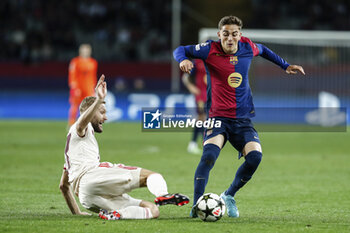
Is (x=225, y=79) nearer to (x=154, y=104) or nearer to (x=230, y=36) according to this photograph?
(x=230, y=36)

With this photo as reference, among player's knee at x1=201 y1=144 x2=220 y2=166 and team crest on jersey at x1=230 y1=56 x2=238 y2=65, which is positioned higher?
team crest on jersey at x1=230 y1=56 x2=238 y2=65

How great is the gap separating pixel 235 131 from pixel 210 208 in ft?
3.23

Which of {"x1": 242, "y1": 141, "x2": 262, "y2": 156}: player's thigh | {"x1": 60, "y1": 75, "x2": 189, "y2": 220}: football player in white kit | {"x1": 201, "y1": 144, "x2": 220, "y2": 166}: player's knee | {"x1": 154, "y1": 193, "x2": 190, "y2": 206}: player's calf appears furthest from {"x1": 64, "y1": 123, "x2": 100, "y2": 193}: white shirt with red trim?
{"x1": 242, "y1": 141, "x2": 262, "y2": 156}: player's thigh

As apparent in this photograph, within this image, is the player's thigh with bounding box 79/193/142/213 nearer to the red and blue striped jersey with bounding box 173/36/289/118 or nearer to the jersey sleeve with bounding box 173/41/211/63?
the red and blue striped jersey with bounding box 173/36/289/118

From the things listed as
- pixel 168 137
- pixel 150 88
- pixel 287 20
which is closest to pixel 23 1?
pixel 150 88

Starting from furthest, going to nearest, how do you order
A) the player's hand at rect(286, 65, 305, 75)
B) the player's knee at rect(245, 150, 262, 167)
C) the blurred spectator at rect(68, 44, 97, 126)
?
the blurred spectator at rect(68, 44, 97, 126) → the player's hand at rect(286, 65, 305, 75) → the player's knee at rect(245, 150, 262, 167)

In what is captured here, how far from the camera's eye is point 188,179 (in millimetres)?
10281

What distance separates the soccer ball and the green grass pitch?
113 mm

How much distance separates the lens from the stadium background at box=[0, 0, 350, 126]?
70.1 ft

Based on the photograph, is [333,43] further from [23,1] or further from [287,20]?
[23,1]

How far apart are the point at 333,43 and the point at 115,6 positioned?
38.9ft

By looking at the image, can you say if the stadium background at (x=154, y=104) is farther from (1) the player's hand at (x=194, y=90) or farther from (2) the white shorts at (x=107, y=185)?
(1) the player's hand at (x=194, y=90)

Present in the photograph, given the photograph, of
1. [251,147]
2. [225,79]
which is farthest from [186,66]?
[251,147]

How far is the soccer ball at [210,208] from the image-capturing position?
6.28 metres
